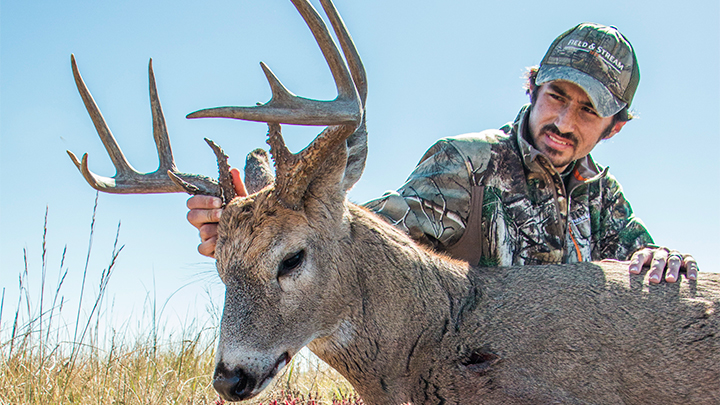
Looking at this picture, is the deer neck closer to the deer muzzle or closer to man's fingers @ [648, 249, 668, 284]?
the deer muzzle

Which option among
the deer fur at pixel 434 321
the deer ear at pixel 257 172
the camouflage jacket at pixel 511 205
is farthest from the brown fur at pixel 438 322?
the camouflage jacket at pixel 511 205

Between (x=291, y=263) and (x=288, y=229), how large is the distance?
19 cm

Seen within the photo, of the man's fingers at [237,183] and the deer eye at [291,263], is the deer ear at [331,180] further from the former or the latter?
the man's fingers at [237,183]

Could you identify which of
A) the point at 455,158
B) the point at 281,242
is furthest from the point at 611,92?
the point at 281,242

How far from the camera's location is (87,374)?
482 cm

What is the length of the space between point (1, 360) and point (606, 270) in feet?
14.6

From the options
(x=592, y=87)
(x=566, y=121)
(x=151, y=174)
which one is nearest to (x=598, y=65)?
(x=592, y=87)

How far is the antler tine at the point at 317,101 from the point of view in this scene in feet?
10.0

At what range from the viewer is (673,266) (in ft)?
12.9

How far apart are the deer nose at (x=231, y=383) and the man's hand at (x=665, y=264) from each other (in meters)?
2.53

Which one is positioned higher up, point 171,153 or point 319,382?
point 171,153

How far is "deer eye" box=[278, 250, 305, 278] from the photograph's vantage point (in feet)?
11.1

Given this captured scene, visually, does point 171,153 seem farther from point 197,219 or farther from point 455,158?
point 455,158

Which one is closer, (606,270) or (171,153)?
(606,270)
